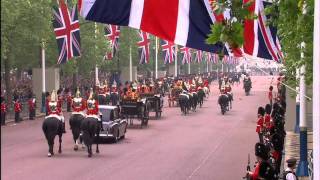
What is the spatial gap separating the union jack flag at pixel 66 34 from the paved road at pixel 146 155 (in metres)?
4.03

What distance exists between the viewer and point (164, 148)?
21.2m

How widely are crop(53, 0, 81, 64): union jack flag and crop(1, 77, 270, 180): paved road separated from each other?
4030 mm

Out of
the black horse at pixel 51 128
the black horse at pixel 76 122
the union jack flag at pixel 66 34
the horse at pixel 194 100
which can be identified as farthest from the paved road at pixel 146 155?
the horse at pixel 194 100

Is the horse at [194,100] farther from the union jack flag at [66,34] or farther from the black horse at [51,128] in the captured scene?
the black horse at [51,128]

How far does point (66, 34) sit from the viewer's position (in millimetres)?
32062

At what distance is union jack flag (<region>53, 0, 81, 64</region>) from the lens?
3198cm

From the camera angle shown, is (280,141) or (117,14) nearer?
(117,14)

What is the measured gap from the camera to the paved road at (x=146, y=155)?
51.4 ft

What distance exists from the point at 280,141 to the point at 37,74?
28043 millimetres

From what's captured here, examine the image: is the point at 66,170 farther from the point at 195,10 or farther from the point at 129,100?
the point at 129,100

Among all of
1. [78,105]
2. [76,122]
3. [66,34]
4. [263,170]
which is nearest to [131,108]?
[66,34]

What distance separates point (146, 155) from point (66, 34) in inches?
557

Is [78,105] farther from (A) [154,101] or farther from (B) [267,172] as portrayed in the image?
(A) [154,101]

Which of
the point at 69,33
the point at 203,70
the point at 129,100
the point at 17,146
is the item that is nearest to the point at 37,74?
the point at 69,33
